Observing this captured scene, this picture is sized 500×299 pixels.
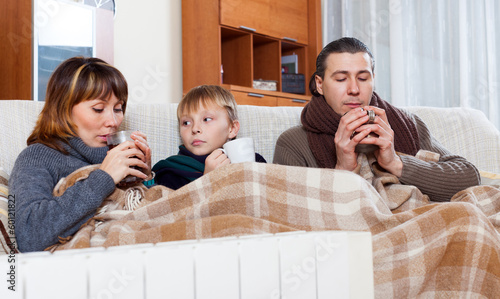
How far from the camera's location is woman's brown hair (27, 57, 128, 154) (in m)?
1.40

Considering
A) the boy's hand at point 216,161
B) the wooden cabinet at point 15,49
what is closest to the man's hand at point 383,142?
the boy's hand at point 216,161

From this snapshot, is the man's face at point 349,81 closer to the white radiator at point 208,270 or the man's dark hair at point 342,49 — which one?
the man's dark hair at point 342,49

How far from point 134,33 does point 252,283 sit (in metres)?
2.84

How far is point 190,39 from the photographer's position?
349 centimetres

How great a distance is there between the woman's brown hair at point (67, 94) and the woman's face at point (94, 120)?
2 cm

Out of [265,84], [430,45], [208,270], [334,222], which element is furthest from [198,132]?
[430,45]

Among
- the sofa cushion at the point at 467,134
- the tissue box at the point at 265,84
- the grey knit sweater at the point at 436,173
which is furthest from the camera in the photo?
the tissue box at the point at 265,84

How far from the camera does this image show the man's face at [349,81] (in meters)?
1.67

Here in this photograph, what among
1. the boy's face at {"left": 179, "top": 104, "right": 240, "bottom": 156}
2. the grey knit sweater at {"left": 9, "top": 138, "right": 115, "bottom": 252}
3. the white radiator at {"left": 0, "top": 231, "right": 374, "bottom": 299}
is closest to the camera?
the white radiator at {"left": 0, "top": 231, "right": 374, "bottom": 299}

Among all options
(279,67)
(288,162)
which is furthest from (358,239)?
(279,67)

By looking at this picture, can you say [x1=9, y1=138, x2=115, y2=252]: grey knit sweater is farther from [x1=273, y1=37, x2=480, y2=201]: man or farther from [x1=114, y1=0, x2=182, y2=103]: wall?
[x1=114, y1=0, x2=182, y2=103]: wall

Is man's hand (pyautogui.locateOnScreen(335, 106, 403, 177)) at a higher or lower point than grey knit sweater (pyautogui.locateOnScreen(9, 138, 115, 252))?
higher

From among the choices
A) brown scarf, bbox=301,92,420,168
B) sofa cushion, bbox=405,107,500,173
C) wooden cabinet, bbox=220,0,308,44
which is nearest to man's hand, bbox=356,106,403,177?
brown scarf, bbox=301,92,420,168

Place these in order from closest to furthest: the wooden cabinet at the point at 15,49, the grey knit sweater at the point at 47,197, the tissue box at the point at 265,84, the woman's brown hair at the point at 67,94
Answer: the grey knit sweater at the point at 47,197 < the woman's brown hair at the point at 67,94 < the wooden cabinet at the point at 15,49 < the tissue box at the point at 265,84
